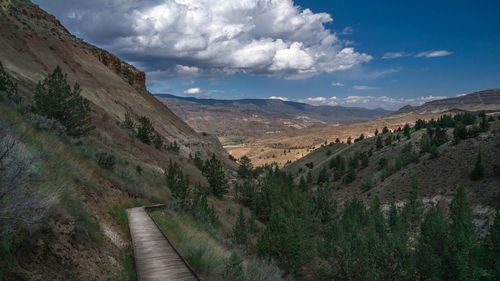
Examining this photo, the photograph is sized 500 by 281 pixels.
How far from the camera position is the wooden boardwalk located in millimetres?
9360

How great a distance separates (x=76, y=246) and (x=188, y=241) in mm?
5493

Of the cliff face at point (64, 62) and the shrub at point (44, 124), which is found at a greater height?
the cliff face at point (64, 62)

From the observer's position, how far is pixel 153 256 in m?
10.9

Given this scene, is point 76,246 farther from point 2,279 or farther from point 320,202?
point 320,202

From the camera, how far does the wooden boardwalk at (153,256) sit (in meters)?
9.36

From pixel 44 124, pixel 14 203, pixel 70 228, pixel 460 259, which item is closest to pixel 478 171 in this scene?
pixel 460 259

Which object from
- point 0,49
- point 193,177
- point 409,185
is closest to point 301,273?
point 193,177

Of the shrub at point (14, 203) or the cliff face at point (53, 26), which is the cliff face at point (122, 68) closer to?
the cliff face at point (53, 26)

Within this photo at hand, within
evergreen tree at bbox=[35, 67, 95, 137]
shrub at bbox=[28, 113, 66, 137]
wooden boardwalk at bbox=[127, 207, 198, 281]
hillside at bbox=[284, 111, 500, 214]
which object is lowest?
hillside at bbox=[284, 111, 500, 214]

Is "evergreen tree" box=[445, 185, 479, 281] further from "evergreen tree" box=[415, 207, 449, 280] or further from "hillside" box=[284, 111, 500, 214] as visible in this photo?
"hillside" box=[284, 111, 500, 214]

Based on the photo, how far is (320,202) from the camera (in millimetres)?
84312

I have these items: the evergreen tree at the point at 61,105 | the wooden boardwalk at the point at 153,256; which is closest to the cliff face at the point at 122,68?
the evergreen tree at the point at 61,105

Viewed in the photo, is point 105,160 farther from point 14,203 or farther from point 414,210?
point 414,210

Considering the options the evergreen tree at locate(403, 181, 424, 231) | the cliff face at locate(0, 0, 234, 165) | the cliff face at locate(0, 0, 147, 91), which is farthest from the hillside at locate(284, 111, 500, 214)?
the cliff face at locate(0, 0, 147, 91)
